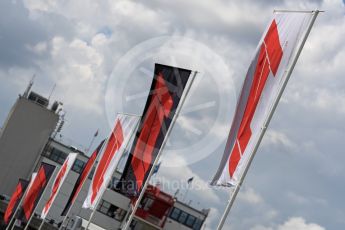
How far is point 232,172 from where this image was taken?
18.8m

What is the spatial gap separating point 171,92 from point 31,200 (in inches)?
805

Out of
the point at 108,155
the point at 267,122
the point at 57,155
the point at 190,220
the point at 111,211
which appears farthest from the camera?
the point at 190,220

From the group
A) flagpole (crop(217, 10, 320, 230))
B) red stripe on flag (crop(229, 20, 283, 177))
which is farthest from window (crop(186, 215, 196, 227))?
flagpole (crop(217, 10, 320, 230))

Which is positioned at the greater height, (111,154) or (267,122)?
(267,122)

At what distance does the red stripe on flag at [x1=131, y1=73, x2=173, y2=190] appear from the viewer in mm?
29312

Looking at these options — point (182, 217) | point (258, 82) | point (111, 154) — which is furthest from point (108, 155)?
point (182, 217)

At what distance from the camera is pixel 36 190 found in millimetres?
45438

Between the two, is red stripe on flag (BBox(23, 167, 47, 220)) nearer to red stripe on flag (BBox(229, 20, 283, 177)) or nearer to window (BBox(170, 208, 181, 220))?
red stripe on flag (BBox(229, 20, 283, 177))

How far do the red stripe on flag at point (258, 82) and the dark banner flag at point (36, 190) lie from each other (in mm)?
28231

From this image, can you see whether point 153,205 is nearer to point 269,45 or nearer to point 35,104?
point 35,104

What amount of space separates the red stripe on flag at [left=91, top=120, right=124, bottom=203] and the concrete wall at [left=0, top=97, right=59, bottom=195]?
49.1 metres

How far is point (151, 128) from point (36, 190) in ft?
59.8

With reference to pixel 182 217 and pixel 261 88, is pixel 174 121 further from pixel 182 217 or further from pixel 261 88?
pixel 182 217

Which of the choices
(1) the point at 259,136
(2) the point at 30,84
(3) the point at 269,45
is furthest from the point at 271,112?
(2) the point at 30,84
